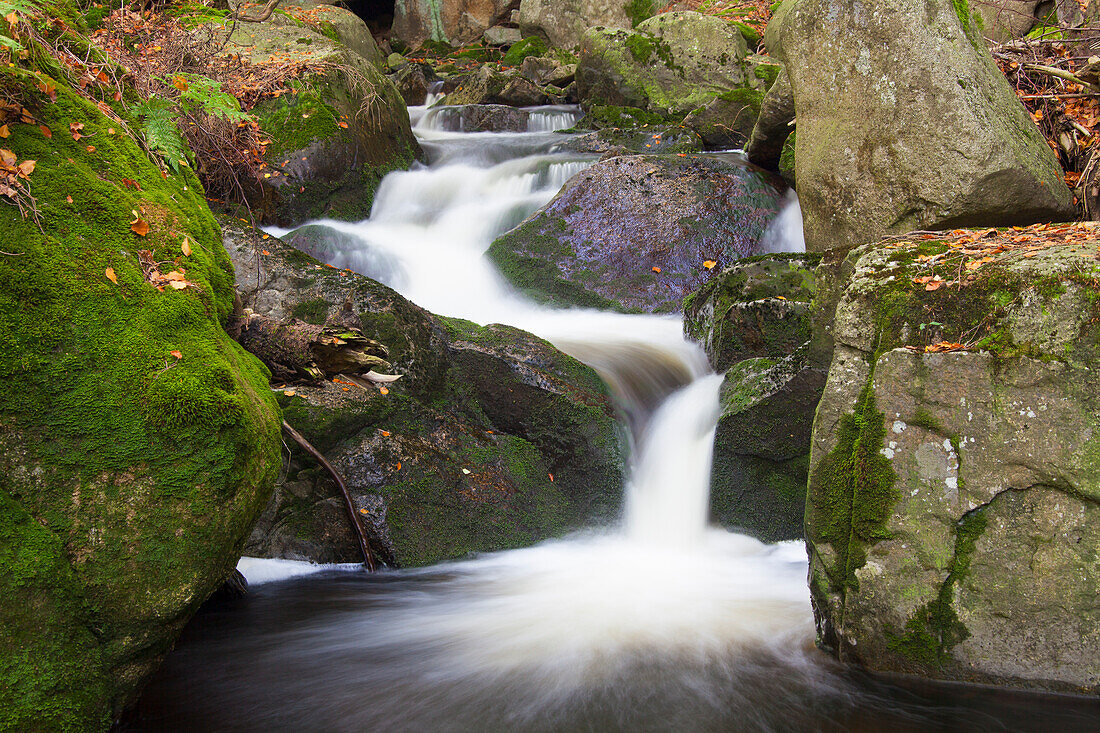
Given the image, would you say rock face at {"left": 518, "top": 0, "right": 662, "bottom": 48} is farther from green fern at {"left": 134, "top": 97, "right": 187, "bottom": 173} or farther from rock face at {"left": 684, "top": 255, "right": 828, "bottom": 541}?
green fern at {"left": 134, "top": 97, "right": 187, "bottom": 173}

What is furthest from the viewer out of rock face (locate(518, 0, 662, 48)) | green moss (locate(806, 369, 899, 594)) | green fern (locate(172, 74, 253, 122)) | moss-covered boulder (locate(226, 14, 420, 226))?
rock face (locate(518, 0, 662, 48))

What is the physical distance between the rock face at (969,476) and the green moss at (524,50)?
63.0 ft

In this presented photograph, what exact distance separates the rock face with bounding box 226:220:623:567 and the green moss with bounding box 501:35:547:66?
1682 centimetres

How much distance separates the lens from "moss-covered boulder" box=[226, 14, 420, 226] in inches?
383

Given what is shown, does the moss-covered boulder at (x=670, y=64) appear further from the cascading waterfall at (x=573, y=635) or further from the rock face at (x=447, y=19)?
the rock face at (x=447, y=19)

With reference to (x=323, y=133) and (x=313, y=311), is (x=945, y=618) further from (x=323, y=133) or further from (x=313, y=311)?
(x=323, y=133)

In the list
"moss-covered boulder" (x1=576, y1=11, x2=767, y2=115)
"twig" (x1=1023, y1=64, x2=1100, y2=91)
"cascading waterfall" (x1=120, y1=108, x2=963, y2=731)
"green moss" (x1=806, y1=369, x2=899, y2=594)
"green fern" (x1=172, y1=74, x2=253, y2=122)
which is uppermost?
→ "moss-covered boulder" (x1=576, y1=11, x2=767, y2=115)

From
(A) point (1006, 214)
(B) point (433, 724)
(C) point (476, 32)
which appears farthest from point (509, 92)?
(B) point (433, 724)

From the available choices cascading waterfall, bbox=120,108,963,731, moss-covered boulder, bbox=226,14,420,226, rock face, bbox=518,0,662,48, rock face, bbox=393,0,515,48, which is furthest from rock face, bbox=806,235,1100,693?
rock face, bbox=393,0,515,48

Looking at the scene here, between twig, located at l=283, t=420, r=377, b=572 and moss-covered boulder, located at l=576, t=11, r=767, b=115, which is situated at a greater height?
moss-covered boulder, located at l=576, t=11, r=767, b=115

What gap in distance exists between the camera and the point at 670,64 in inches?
526

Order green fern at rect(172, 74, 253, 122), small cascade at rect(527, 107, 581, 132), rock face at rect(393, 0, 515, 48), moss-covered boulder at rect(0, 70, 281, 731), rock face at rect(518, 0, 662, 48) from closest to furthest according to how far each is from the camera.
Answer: moss-covered boulder at rect(0, 70, 281, 731), green fern at rect(172, 74, 253, 122), small cascade at rect(527, 107, 581, 132), rock face at rect(518, 0, 662, 48), rock face at rect(393, 0, 515, 48)

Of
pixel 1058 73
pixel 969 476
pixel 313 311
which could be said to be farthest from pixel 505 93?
pixel 969 476

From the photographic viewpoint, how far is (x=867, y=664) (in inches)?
128
